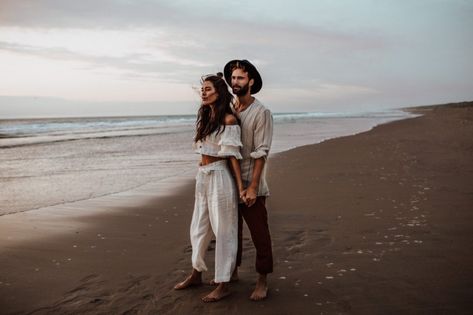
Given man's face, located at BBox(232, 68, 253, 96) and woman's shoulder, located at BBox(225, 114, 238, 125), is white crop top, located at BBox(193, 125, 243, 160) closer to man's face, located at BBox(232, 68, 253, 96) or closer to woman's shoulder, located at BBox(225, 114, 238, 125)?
woman's shoulder, located at BBox(225, 114, 238, 125)

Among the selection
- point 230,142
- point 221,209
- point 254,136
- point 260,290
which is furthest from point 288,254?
point 230,142

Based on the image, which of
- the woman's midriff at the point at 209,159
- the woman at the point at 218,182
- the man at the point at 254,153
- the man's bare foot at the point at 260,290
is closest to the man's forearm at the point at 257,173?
the man at the point at 254,153

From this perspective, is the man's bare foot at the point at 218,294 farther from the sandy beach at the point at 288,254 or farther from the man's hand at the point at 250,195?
the man's hand at the point at 250,195

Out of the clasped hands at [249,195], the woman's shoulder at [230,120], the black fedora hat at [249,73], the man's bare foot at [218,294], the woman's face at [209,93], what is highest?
the black fedora hat at [249,73]

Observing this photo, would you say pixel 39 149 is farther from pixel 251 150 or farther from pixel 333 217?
pixel 251 150

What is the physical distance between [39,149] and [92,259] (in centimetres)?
1388

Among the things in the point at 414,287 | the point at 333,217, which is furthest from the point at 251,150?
the point at 333,217

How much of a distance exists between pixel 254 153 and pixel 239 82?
0.60m

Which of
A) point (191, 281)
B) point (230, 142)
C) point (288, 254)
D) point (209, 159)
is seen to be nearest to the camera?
point (230, 142)

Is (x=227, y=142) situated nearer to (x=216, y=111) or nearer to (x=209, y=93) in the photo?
(x=216, y=111)

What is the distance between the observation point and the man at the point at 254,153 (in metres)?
3.35

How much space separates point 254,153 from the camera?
3314 mm

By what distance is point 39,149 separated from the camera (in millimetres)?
16594

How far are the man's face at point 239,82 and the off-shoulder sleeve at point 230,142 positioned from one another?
0.31 m
